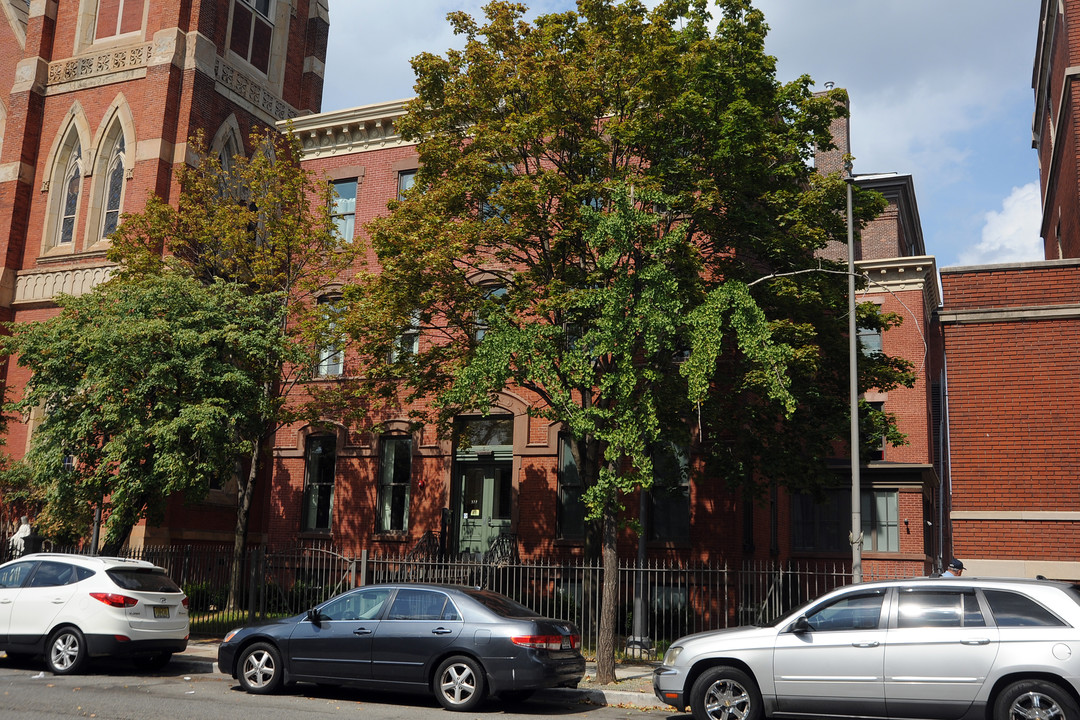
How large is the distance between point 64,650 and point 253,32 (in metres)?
25.0

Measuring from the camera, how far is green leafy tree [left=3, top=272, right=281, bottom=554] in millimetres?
16484

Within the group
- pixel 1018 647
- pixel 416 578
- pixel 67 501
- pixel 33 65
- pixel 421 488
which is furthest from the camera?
pixel 33 65

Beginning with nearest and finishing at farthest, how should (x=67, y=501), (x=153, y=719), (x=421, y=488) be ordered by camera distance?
(x=153, y=719), (x=67, y=501), (x=421, y=488)

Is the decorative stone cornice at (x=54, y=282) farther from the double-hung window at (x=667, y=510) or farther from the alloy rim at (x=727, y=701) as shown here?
the alloy rim at (x=727, y=701)

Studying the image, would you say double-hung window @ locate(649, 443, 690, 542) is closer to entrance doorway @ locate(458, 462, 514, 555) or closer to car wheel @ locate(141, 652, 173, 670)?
entrance doorway @ locate(458, 462, 514, 555)

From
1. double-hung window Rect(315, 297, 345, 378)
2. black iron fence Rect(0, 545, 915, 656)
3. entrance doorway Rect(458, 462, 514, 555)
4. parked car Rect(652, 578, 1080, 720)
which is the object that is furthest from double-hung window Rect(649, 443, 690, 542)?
parked car Rect(652, 578, 1080, 720)

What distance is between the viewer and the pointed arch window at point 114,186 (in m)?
28.5

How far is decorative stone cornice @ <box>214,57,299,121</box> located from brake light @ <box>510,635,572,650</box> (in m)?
24.6

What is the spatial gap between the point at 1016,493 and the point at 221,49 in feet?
89.4

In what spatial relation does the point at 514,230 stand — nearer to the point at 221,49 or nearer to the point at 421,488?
the point at 421,488

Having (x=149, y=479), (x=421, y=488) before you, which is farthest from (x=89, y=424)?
(x=421, y=488)

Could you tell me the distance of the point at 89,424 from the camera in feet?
53.8

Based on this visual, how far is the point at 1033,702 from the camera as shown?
8.69m

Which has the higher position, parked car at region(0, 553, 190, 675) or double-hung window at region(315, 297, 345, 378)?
double-hung window at region(315, 297, 345, 378)
